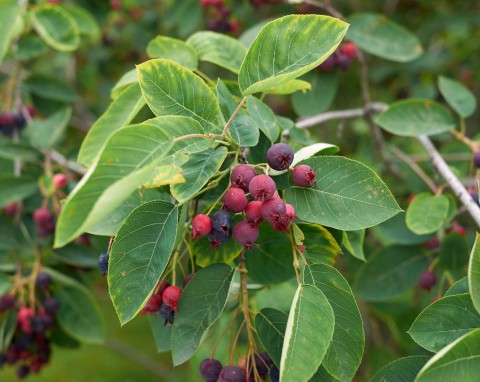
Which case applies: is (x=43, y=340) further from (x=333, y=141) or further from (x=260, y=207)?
(x=333, y=141)

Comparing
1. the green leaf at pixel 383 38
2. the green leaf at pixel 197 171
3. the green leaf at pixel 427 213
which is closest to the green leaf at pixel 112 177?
the green leaf at pixel 197 171

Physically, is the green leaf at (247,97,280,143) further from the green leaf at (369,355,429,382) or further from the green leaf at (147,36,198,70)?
the green leaf at (369,355,429,382)

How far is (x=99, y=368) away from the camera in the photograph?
6.33 meters

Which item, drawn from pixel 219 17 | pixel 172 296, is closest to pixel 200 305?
pixel 172 296

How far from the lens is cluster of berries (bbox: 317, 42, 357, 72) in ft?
6.85

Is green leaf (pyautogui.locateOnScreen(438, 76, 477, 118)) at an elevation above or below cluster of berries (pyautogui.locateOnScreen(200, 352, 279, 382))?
above

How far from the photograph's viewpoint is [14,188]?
205 centimetres

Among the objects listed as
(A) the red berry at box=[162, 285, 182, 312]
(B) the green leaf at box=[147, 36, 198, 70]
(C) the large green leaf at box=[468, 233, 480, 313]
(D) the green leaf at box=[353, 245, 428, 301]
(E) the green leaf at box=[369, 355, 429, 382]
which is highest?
(B) the green leaf at box=[147, 36, 198, 70]

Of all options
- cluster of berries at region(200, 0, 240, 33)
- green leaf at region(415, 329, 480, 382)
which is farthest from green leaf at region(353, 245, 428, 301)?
cluster of berries at region(200, 0, 240, 33)

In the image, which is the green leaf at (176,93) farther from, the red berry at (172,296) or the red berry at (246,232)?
the red berry at (172,296)

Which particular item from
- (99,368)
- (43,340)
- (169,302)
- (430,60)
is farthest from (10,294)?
(99,368)

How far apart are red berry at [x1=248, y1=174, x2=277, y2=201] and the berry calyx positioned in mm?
75

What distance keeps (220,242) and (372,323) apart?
239 cm

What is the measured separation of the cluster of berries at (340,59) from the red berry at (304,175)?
101 centimetres
